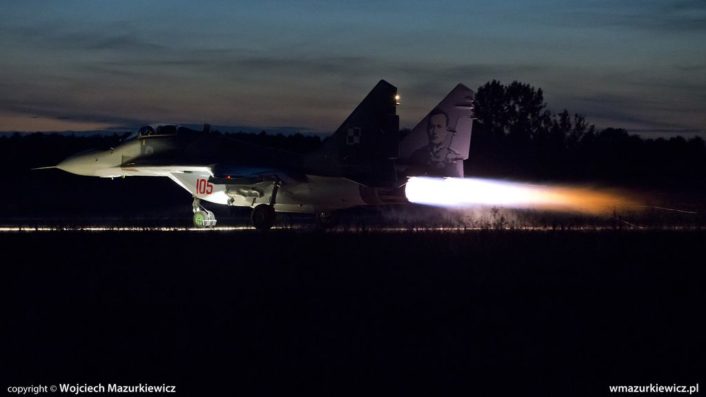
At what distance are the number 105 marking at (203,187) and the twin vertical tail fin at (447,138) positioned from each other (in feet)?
20.4

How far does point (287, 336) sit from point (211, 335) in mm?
922

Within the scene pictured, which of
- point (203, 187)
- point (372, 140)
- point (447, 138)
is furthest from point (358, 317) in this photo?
point (203, 187)

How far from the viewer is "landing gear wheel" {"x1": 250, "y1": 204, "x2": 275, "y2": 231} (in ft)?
93.3

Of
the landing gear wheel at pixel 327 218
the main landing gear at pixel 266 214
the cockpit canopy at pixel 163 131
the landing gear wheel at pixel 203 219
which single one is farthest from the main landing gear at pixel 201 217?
the landing gear wheel at pixel 327 218

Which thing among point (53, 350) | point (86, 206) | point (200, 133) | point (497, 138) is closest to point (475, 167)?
point (497, 138)

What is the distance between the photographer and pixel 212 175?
1146 inches

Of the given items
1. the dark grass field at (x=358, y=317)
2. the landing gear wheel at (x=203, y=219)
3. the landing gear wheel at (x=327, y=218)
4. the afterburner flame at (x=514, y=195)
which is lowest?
the landing gear wheel at (x=203, y=219)

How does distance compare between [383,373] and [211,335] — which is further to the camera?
[211,335]

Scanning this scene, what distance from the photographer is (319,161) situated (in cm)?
2869

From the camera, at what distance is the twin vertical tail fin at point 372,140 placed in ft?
90.1

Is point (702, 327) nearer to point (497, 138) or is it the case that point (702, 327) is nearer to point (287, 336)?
point (287, 336)

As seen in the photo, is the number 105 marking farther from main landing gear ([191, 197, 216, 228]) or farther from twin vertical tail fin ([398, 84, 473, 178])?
twin vertical tail fin ([398, 84, 473, 178])

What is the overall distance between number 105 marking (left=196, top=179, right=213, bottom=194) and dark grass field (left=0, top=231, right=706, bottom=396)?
30.1 ft

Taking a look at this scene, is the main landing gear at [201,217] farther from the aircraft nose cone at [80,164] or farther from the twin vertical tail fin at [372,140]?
the twin vertical tail fin at [372,140]
